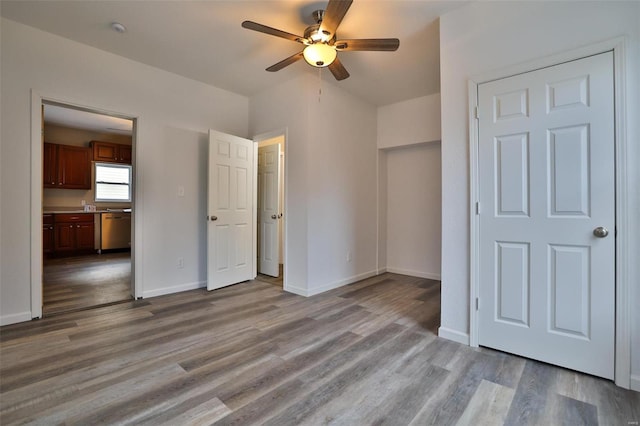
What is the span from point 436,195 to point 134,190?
4.09 m

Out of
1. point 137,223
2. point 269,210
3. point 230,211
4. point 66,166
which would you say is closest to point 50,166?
point 66,166

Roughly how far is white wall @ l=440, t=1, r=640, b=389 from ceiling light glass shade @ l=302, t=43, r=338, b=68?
Answer: 950 mm

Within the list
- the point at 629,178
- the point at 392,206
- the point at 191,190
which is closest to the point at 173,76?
the point at 191,190

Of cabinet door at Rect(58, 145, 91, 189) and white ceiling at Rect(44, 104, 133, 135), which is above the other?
white ceiling at Rect(44, 104, 133, 135)

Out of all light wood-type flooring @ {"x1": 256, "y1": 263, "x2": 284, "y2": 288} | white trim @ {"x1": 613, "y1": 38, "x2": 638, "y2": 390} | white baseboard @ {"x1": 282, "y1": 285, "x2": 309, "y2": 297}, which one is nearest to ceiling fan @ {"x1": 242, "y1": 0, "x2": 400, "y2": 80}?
white trim @ {"x1": 613, "y1": 38, "x2": 638, "y2": 390}

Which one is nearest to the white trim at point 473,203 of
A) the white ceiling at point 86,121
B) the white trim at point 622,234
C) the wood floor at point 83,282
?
the white trim at point 622,234

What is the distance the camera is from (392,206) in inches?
192

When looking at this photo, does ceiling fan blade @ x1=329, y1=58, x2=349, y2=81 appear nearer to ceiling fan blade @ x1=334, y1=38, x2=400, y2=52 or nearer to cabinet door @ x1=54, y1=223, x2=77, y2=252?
ceiling fan blade @ x1=334, y1=38, x2=400, y2=52

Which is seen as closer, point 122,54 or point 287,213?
point 122,54

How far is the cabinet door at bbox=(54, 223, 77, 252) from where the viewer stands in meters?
5.84

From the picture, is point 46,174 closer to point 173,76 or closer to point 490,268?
point 173,76

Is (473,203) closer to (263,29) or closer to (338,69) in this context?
(338,69)

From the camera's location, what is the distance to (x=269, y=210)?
4.68m

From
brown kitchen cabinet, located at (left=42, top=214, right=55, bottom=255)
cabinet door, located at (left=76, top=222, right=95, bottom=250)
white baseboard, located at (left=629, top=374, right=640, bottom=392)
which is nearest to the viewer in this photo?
white baseboard, located at (left=629, top=374, right=640, bottom=392)
